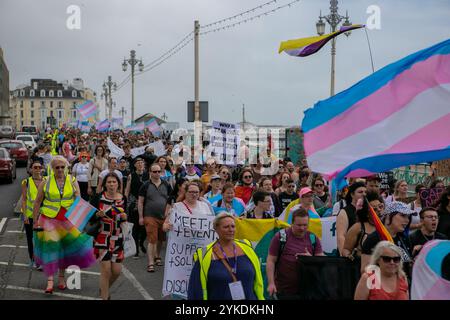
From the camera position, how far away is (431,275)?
4.63m

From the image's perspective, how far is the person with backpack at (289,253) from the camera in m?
6.26

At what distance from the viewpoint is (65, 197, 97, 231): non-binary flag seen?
7594mm

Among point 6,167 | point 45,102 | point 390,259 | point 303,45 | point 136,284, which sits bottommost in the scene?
point 136,284

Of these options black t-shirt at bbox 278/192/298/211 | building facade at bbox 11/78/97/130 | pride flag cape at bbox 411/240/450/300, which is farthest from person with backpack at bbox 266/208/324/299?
building facade at bbox 11/78/97/130

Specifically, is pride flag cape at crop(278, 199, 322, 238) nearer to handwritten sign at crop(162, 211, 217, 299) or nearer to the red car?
handwritten sign at crop(162, 211, 217, 299)

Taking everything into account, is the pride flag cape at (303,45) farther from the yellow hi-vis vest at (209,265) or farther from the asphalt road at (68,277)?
the asphalt road at (68,277)

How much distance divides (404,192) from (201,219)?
3.60 metres

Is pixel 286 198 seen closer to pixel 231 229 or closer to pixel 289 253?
pixel 289 253

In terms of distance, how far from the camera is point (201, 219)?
7.73 m

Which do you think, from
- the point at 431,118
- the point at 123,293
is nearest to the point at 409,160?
the point at 431,118

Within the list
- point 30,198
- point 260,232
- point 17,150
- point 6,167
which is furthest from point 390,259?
point 17,150

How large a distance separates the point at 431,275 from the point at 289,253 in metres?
1.86

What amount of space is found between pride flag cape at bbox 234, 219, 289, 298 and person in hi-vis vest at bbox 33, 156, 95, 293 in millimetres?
2063
